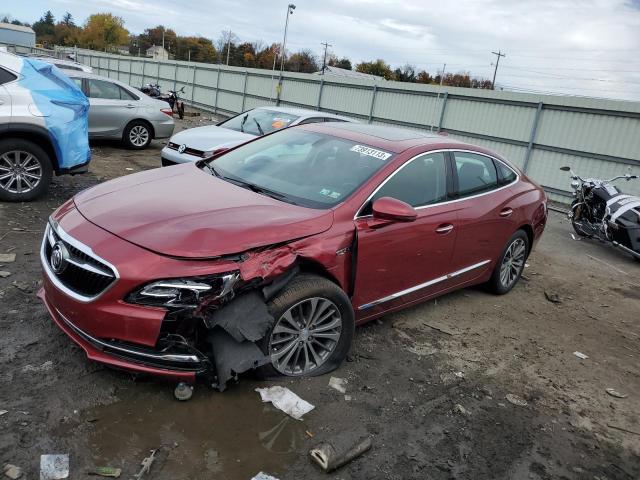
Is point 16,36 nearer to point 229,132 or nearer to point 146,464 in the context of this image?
point 229,132

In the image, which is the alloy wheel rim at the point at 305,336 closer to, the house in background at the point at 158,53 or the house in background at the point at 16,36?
the house in background at the point at 16,36

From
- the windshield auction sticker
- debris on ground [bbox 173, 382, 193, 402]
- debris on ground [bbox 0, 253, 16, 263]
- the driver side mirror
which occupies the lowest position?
debris on ground [bbox 0, 253, 16, 263]

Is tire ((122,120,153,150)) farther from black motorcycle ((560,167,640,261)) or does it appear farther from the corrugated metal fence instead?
black motorcycle ((560,167,640,261))

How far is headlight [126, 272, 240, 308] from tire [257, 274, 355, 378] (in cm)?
37

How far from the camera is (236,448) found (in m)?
2.90

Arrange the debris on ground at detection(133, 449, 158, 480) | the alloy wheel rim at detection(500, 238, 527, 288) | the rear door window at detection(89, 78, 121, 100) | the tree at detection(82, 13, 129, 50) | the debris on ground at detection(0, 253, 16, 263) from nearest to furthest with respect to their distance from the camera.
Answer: the debris on ground at detection(133, 449, 158, 480) < the debris on ground at detection(0, 253, 16, 263) < the alloy wheel rim at detection(500, 238, 527, 288) < the rear door window at detection(89, 78, 121, 100) < the tree at detection(82, 13, 129, 50)

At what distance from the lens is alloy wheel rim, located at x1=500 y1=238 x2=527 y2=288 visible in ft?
18.4

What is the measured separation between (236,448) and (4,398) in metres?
1.36

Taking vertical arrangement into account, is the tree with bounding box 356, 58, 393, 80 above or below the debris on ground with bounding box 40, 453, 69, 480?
above

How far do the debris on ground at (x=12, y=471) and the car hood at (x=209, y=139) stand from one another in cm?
622

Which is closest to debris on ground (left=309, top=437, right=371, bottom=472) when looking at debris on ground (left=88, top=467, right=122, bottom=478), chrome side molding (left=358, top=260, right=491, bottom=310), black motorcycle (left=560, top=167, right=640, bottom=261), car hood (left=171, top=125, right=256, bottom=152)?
debris on ground (left=88, top=467, right=122, bottom=478)

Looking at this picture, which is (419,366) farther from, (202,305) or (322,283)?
(202,305)

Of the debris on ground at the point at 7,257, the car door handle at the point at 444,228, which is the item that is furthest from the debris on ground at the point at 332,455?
the debris on ground at the point at 7,257

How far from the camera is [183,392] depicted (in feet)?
10.6
